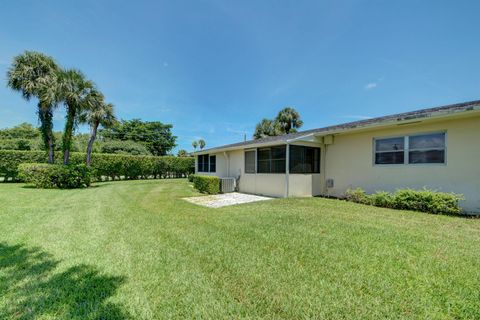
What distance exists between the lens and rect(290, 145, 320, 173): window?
928 centimetres

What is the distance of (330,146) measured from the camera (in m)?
9.87

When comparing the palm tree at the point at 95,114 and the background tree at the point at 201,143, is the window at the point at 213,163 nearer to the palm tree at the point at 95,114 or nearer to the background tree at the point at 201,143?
the palm tree at the point at 95,114

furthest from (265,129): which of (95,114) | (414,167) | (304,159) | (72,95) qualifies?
(414,167)

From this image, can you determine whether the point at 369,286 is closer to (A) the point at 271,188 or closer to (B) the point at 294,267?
(B) the point at 294,267

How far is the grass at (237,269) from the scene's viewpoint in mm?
2041

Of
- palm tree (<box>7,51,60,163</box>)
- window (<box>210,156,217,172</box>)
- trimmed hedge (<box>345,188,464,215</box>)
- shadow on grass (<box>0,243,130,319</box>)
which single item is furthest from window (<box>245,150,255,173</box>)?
palm tree (<box>7,51,60,163</box>)

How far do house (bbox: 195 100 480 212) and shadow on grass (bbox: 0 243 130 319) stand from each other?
25.4 feet

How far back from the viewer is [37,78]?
12.6 m

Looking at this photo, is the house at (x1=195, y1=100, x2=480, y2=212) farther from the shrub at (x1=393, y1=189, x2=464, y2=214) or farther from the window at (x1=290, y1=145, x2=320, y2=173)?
the shrub at (x1=393, y1=189, x2=464, y2=214)

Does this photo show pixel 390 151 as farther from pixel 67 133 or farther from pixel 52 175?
pixel 67 133

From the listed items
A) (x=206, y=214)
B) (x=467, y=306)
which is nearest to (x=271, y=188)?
(x=206, y=214)

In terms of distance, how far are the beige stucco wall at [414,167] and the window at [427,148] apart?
0.18m

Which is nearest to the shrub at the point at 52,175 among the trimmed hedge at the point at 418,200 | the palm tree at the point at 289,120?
the trimmed hedge at the point at 418,200

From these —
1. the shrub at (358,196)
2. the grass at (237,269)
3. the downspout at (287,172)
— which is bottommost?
the grass at (237,269)
